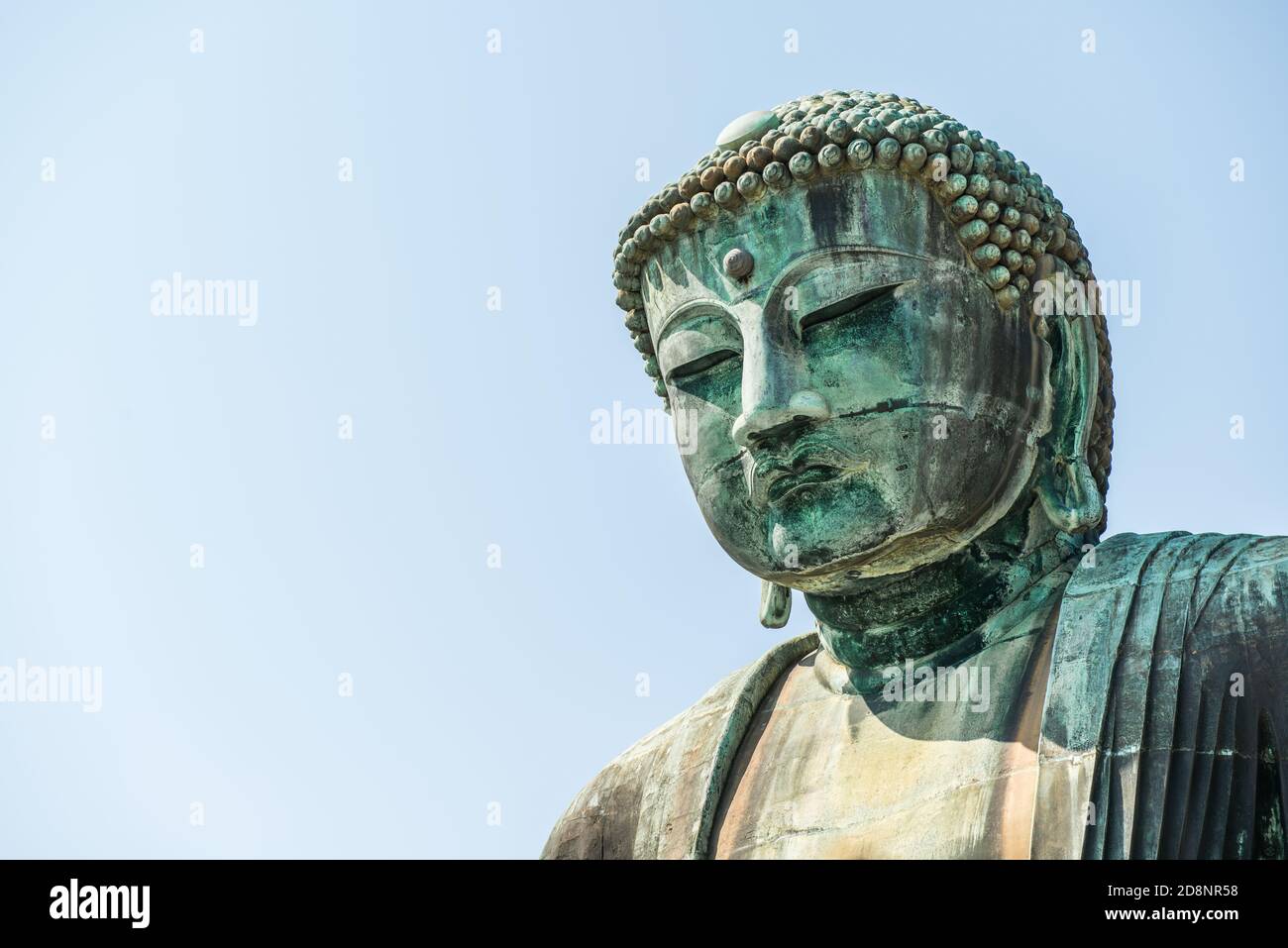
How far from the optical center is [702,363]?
1167 cm

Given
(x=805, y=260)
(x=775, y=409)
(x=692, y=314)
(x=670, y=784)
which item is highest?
(x=805, y=260)

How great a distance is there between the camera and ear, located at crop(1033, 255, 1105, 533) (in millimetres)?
11477

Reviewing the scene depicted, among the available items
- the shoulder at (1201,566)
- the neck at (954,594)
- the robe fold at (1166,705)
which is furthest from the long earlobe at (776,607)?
the shoulder at (1201,566)

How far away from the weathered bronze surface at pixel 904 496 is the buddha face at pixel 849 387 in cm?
1

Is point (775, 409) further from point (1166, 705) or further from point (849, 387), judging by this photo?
point (1166, 705)

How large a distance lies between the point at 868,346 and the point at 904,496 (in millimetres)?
683

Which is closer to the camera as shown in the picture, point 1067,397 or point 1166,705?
point 1166,705

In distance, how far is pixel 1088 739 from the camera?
33.8 ft

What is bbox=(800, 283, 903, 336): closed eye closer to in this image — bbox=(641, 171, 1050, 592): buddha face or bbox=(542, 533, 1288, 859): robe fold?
bbox=(641, 171, 1050, 592): buddha face

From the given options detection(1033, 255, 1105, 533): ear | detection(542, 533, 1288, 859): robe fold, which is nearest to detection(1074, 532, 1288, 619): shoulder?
detection(542, 533, 1288, 859): robe fold

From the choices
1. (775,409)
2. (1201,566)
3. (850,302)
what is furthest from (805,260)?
(1201,566)
